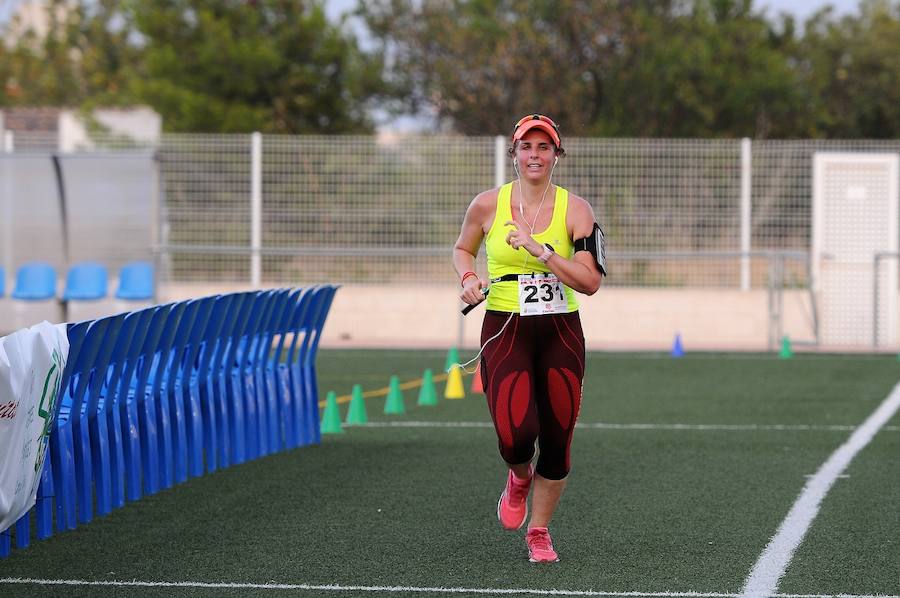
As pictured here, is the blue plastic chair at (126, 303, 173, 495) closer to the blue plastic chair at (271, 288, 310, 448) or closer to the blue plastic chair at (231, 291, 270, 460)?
the blue plastic chair at (231, 291, 270, 460)

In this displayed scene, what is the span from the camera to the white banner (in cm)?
608

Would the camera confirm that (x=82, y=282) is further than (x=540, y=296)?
Yes

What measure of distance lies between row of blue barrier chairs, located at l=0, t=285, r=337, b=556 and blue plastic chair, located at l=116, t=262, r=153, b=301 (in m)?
10.0

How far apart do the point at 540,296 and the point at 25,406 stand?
215cm

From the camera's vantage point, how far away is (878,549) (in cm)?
708

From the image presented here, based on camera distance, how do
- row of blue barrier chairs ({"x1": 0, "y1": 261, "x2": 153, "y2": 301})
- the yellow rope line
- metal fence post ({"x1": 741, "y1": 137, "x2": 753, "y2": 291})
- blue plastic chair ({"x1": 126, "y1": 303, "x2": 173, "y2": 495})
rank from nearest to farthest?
blue plastic chair ({"x1": 126, "y1": 303, "x2": 173, "y2": 495}) → the yellow rope line → row of blue barrier chairs ({"x1": 0, "y1": 261, "x2": 153, "y2": 301}) → metal fence post ({"x1": 741, "y1": 137, "x2": 753, "y2": 291})

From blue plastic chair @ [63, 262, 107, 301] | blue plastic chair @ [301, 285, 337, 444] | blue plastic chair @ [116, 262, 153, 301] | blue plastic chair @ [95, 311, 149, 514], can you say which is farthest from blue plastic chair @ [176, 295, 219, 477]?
blue plastic chair @ [63, 262, 107, 301]

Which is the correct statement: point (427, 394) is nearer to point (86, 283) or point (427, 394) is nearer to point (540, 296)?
point (540, 296)

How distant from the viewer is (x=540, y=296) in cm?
663

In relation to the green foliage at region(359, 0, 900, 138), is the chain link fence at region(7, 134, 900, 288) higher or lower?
lower

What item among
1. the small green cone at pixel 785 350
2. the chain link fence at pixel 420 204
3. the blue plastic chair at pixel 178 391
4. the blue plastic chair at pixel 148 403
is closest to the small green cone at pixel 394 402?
the blue plastic chair at pixel 178 391

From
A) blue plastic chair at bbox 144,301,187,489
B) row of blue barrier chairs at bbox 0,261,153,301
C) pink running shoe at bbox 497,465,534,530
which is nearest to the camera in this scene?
pink running shoe at bbox 497,465,534,530

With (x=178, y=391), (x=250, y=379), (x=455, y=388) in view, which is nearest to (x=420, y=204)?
(x=455, y=388)

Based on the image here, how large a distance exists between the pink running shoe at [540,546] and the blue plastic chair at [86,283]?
15095 millimetres
